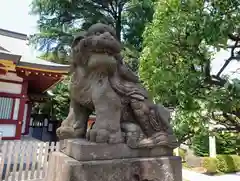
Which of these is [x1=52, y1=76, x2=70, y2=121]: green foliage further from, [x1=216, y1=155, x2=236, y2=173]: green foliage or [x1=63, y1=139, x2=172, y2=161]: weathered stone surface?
[x1=63, y1=139, x2=172, y2=161]: weathered stone surface

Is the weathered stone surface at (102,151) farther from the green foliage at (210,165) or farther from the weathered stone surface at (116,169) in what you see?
the green foliage at (210,165)

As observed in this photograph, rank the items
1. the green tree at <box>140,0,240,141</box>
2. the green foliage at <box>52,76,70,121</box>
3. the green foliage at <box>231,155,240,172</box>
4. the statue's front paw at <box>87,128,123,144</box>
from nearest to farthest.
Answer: the statue's front paw at <box>87,128,123,144</box> < the green tree at <box>140,0,240,141</box> < the green foliage at <box>231,155,240,172</box> < the green foliage at <box>52,76,70,121</box>

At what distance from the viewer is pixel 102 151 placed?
59.7 inches

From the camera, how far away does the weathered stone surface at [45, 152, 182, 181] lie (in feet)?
4.65

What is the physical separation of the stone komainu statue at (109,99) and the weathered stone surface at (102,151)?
5cm

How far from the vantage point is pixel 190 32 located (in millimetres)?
2303

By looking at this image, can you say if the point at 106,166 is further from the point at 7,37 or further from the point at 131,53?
the point at 7,37

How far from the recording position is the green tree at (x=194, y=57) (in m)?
1.98

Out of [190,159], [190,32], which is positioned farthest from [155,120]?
[190,159]

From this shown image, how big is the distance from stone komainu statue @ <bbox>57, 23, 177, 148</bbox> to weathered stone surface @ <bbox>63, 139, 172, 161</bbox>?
0.17ft

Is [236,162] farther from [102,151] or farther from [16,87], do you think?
[102,151]

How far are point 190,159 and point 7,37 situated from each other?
1096cm

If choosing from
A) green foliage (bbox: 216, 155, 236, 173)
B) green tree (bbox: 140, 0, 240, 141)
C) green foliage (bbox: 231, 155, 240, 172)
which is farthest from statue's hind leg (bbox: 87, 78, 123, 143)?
green foliage (bbox: 231, 155, 240, 172)

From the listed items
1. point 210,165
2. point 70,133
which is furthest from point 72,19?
point 70,133
